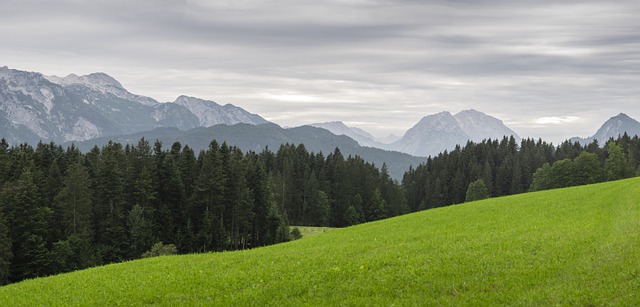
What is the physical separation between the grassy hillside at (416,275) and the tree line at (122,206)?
3942 cm

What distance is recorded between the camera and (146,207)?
250 ft

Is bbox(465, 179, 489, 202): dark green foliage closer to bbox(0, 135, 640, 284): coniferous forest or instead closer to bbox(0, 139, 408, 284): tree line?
bbox(0, 135, 640, 284): coniferous forest

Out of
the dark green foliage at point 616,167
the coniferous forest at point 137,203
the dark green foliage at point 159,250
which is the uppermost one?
the dark green foliage at point 616,167

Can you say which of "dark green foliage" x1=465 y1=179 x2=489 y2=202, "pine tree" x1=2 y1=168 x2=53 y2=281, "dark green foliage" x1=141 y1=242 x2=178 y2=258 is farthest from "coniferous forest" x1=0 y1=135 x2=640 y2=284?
"dark green foliage" x1=465 y1=179 x2=489 y2=202

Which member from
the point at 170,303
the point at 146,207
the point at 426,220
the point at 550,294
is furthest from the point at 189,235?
A: the point at 550,294

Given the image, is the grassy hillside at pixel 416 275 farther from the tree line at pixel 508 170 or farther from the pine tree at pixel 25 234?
the tree line at pixel 508 170

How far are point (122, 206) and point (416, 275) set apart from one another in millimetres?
66126

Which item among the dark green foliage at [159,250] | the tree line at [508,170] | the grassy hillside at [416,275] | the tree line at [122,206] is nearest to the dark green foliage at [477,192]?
the tree line at [508,170]

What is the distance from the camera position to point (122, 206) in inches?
2985

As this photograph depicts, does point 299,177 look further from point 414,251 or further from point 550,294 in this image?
point 550,294

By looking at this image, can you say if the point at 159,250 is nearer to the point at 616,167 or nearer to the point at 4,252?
the point at 4,252

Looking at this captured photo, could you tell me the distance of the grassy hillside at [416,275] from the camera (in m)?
16.9

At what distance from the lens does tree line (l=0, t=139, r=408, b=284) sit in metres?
62.2

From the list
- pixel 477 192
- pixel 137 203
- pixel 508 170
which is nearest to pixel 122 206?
pixel 137 203
